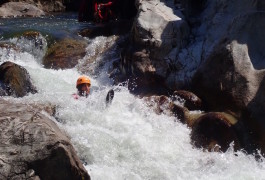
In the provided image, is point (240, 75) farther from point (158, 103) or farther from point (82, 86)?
point (82, 86)

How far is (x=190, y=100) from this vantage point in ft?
27.5

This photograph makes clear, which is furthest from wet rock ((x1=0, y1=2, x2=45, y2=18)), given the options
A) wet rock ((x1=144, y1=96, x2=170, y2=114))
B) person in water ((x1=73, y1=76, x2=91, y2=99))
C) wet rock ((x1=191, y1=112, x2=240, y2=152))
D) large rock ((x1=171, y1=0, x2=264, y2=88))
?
wet rock ((x1=191, y1=112, x2=240, y2=152))

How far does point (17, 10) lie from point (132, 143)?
1340 centimetres

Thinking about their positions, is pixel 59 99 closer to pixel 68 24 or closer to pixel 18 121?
pixel 18 121

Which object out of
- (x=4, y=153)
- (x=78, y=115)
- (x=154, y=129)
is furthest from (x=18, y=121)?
(x=154, y=129)

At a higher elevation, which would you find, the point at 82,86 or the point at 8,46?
the point at 82,86

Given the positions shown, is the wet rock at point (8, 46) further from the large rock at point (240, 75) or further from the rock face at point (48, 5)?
the rock face at point (48, 5)

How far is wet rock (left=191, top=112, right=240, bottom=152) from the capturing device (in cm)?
723

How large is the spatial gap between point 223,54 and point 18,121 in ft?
15.3

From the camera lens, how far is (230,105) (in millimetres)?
7902

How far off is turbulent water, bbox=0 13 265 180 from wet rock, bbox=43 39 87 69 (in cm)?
175

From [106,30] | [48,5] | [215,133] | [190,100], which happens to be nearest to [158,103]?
[190,100]

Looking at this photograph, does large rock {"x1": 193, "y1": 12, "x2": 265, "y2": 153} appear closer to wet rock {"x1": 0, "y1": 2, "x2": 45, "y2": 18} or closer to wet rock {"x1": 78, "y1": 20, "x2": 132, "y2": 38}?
wet rock {"x1": 78, "y1": 20, "x2": 132, "y2": 38}

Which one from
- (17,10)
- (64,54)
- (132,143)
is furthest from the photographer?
(17,10)
